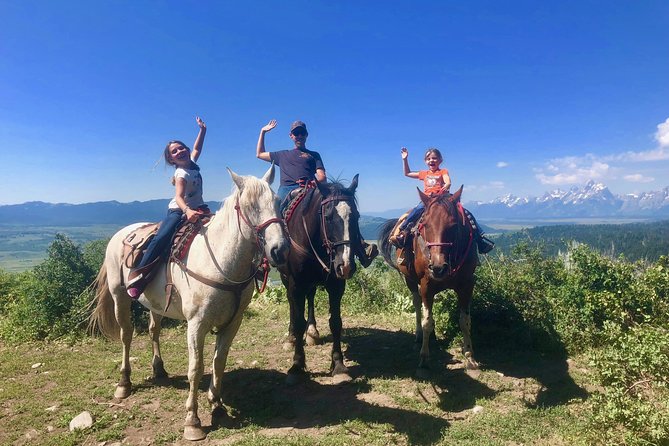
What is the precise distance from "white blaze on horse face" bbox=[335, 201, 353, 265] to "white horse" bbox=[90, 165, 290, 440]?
112 cm

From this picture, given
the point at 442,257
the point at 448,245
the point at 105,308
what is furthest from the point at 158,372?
the point at 448,245

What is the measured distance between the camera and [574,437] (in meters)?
3.91

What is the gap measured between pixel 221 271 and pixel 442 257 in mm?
3042

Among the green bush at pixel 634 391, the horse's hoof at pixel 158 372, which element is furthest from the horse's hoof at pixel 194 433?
the green bush at pixel 634 391

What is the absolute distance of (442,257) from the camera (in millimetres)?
5168

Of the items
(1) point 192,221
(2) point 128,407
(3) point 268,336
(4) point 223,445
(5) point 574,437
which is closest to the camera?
(5) point 574,437

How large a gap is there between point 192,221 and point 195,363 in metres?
1.82

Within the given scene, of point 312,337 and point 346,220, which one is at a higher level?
point 346,220

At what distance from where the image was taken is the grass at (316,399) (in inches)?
174

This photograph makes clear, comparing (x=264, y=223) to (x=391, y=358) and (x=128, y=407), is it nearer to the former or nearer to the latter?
(x=128, y=407)

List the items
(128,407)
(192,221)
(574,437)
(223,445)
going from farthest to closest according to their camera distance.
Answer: (128,407) < (192,221) < (223,445) < (574,437)

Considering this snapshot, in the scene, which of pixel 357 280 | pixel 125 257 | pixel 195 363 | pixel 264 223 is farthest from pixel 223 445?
pixel 357 280

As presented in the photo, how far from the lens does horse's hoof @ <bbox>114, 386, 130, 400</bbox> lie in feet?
18.4

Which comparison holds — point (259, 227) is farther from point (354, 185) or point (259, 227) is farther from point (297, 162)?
point (297, 162)
